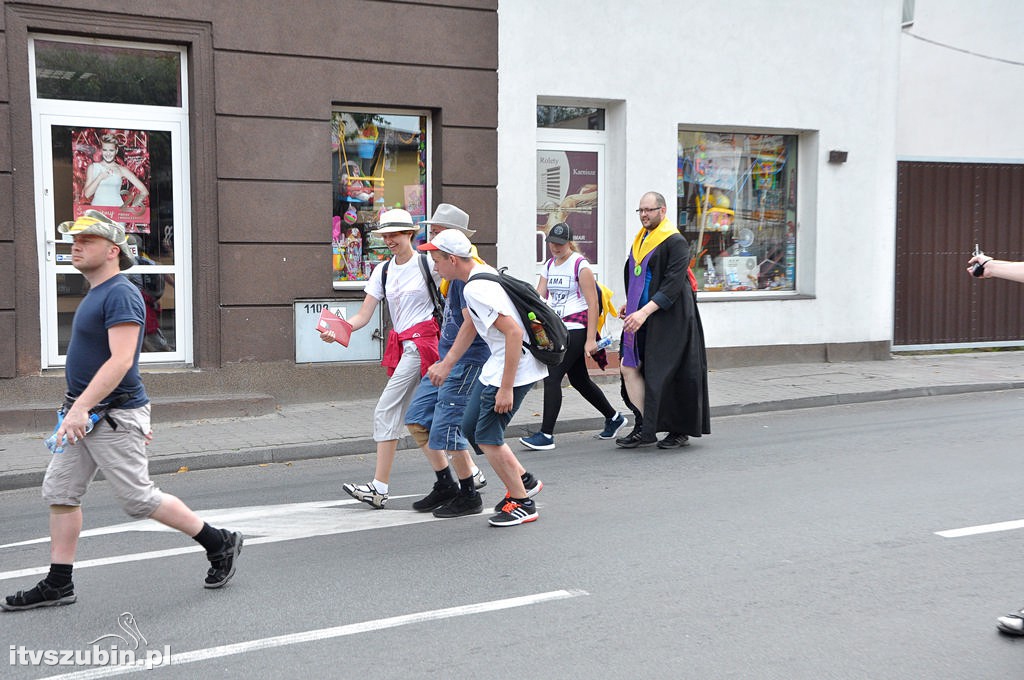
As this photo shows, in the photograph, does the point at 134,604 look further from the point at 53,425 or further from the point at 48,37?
the point at 48,37

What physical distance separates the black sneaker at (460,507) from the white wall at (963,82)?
34.6 feet

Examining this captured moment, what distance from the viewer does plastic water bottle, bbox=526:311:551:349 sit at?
19.2 ft

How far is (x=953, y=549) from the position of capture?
17.8ft

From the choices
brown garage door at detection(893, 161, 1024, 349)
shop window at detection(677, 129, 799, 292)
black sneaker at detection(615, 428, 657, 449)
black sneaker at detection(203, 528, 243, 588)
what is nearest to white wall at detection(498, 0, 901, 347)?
shop window at detection(677, 129, 799, 292)

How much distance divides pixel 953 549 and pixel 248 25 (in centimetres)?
804

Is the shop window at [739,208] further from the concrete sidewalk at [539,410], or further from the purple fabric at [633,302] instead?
the purple fabric at [633,302]

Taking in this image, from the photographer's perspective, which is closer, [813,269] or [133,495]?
[133,495]

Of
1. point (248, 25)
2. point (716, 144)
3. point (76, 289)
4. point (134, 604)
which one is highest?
point (248, 25)

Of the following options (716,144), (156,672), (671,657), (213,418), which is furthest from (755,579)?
(716,144)

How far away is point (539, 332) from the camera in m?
5.88

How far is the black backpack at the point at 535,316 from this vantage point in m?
5.84

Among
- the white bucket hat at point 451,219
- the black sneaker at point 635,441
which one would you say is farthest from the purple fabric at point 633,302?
the white bucket hat at point 451,219

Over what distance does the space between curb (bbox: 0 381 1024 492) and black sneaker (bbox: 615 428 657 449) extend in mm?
1128

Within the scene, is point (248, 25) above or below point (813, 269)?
above
